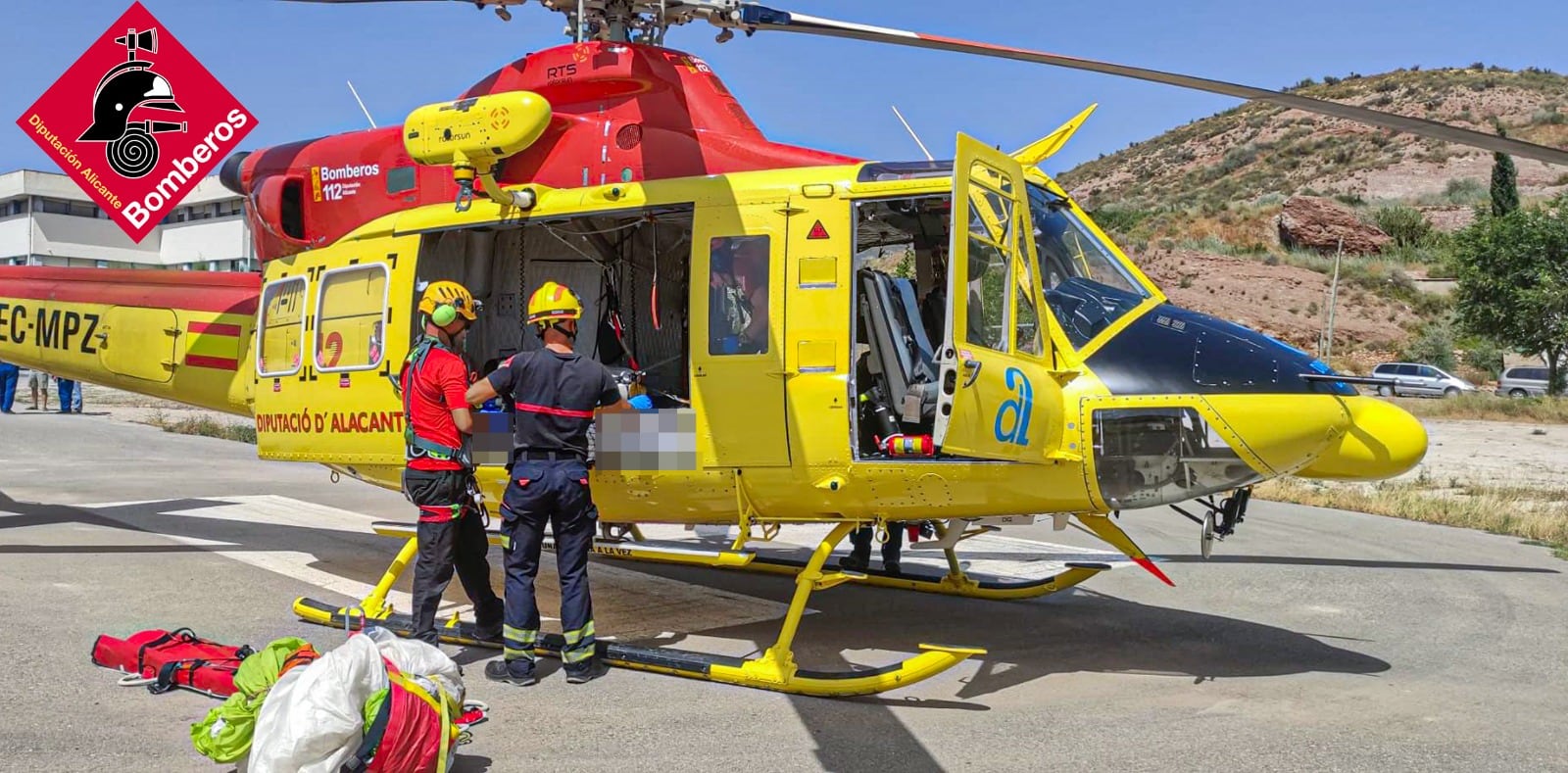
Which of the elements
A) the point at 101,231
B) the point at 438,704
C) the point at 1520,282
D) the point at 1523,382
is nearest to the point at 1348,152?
the point at 1523,382

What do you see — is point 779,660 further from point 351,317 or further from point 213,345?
point 213,345

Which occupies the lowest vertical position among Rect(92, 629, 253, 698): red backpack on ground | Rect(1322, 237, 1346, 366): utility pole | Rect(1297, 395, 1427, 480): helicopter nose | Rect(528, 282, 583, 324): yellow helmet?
Rect(92, 629, 253, 698): red backpack on ground

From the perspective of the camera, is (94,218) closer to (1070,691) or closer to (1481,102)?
(1070,691)

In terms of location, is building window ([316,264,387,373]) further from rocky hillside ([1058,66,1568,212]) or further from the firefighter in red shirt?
rocky hillside ([1058,66,1568,212])

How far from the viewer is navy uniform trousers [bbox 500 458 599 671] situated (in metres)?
→ 5.84

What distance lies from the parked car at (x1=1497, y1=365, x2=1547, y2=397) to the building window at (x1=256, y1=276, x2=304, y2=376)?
1556 inches

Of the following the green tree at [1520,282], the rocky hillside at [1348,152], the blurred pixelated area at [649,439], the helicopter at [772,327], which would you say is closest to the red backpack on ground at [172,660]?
the helicopter at [772,327]

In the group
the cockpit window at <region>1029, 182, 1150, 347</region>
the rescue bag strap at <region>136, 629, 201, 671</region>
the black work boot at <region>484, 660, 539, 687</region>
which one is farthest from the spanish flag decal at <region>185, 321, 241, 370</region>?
the cockpit window at <region>1029, 182, 1150, 347</region>

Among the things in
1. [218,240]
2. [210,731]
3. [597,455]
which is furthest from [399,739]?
[218,240]

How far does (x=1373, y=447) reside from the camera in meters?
5.79

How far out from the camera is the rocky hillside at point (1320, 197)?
44406 mm

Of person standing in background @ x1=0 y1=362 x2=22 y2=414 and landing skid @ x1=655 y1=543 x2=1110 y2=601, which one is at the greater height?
person standing in background @ x1=0 y1=362 x2=22 y2=414

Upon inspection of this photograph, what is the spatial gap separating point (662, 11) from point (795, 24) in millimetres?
842

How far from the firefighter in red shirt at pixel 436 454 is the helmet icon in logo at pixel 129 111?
6.29m
